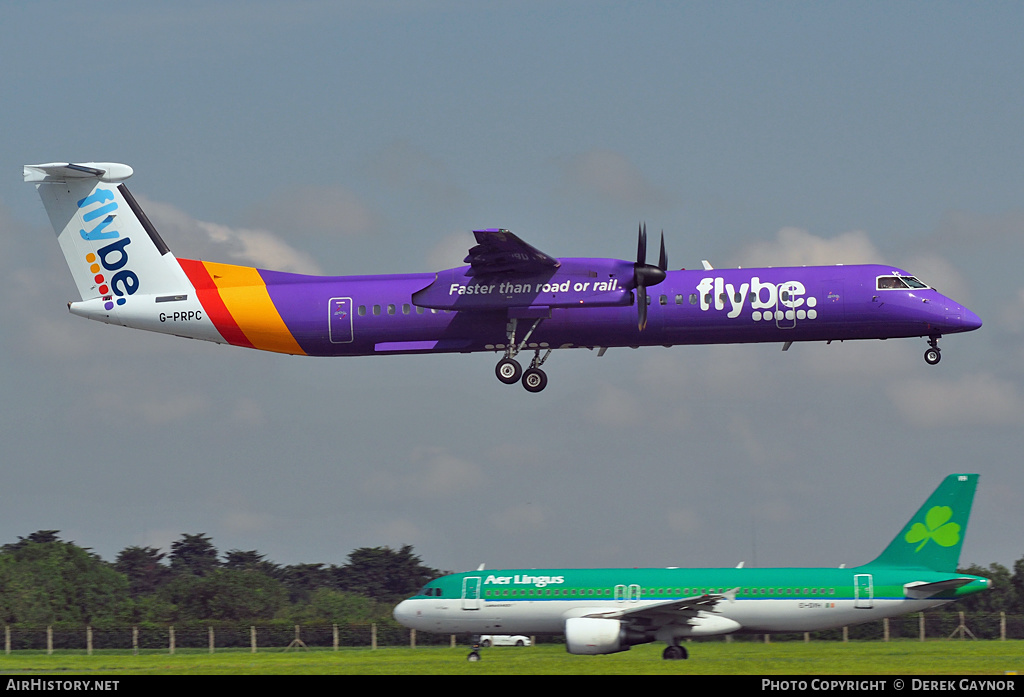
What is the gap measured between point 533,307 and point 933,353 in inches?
470

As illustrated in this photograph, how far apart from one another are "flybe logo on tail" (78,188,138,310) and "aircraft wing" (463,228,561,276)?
461 inches

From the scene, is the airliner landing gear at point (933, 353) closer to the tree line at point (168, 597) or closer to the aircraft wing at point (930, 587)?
the aircraft wing at point (930, 587)

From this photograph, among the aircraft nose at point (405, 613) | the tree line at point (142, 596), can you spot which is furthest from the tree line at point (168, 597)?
the aircraft nose at point (405, 613)

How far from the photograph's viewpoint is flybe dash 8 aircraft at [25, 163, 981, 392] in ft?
121

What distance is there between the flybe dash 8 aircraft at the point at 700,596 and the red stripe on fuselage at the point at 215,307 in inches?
421

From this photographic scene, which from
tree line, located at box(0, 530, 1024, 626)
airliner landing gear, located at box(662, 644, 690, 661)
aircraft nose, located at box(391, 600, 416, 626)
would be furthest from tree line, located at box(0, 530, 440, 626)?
airliner landing gear, located at box(662, 644, 690, 661)

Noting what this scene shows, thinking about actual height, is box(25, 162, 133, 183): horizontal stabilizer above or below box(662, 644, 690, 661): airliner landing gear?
above

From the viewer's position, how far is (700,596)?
40000 millimetres

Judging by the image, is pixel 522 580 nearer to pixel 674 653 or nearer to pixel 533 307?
pixel 674 653

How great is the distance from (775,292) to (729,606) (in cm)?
1018

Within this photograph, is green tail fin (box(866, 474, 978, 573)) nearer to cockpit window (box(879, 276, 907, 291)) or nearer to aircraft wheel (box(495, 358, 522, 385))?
cockpit window (box(879, 276, 907, 291))

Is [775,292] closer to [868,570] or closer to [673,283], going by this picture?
[673,283]

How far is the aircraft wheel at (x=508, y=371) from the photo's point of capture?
38.1 m
